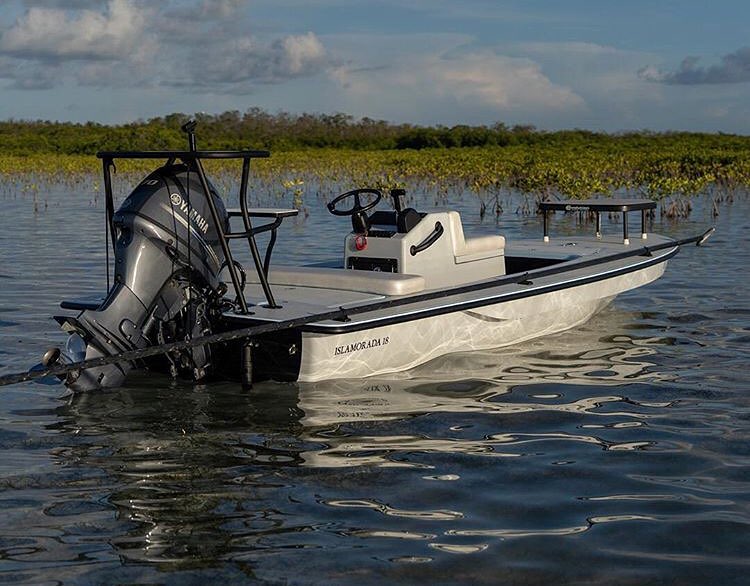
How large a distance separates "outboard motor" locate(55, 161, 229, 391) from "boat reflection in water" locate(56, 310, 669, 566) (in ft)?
1.32

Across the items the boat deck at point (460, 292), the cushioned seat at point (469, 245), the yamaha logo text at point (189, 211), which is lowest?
the boat deck at point (460, 292)

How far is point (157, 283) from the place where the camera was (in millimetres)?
6543

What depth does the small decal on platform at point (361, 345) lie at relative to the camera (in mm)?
6867

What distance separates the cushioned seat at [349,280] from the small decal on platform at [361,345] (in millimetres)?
400

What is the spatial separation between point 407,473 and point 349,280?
2.47 meters

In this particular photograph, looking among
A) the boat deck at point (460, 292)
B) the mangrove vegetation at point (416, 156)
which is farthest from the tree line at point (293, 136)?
the boat deck at point (460, 292)

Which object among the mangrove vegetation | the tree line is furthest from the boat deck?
the tree line

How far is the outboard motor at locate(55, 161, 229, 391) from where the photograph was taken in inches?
250

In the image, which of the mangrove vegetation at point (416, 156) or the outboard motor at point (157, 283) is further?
the mangrove vegetation at point (416, 156)

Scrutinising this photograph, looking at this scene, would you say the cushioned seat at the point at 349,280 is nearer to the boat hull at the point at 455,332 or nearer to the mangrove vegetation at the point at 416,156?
the boat hull at the point at 455,332

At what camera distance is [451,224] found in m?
8.13

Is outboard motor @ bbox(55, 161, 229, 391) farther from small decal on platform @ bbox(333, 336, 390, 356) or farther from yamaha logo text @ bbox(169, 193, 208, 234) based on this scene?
small decal on platform @ bbox(333, 336, 390, 356)

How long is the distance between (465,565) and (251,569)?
0.82 m

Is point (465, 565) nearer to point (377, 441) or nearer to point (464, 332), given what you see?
point (377, 441)
